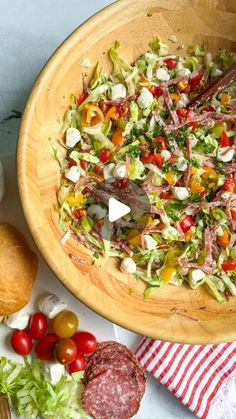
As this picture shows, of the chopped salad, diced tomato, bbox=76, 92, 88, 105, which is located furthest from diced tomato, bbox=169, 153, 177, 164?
diced tomato, bbox=76, 92, 88, 105

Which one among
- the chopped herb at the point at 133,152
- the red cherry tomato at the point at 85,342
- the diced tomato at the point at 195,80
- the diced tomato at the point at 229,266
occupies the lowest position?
the red cherry tomato at the point at 85,342

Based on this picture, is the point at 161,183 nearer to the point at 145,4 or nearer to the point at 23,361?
the point at 145,4

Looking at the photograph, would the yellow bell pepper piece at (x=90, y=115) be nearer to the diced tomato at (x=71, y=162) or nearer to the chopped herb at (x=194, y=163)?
the diced tomato at (x=71, y=162)

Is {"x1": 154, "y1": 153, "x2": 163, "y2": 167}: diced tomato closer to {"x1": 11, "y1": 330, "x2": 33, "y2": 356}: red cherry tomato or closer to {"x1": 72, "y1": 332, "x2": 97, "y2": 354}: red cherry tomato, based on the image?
{"x1": 72, "y1": 332, "x2": 97, "y2": 354}: red cherry tomato

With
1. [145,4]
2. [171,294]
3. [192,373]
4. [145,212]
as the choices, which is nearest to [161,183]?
[145,212]

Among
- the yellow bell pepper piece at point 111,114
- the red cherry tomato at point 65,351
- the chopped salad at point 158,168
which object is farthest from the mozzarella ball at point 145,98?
the red cherry tomato at point 65,351

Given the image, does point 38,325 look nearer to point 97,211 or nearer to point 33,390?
point 33,390
